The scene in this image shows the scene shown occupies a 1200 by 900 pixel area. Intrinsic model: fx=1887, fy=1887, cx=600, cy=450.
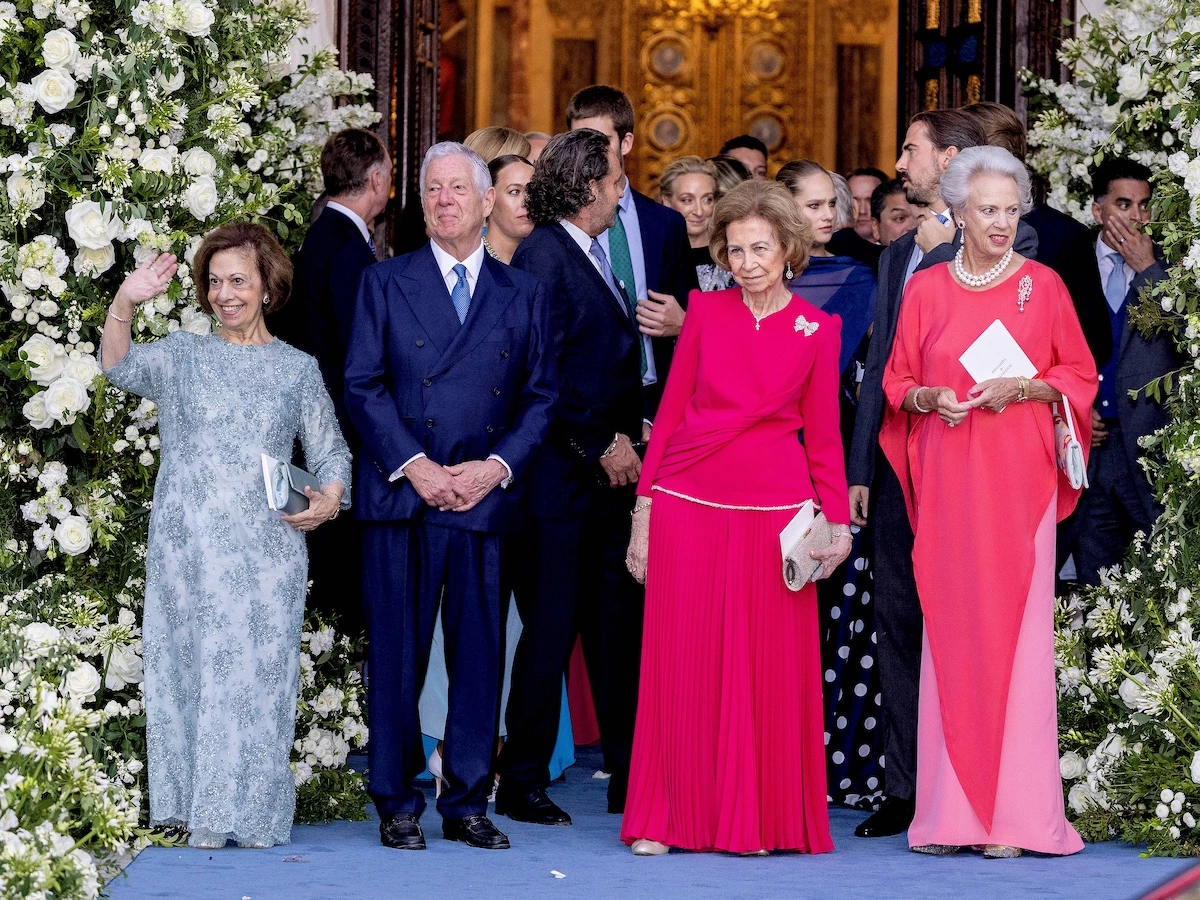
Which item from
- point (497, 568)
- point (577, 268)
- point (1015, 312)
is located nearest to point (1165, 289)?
point (1015, 312)

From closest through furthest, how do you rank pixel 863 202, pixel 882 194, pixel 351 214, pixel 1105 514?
1. pixel 351 214
2. pixel 1105 514
3. pixel 882 194
4. pixel 863 202

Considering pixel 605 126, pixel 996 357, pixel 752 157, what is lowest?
pixel 996 357

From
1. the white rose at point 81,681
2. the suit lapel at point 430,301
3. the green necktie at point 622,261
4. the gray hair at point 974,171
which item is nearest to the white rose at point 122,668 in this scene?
the white rose at point 81,681

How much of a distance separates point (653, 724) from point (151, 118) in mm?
2333

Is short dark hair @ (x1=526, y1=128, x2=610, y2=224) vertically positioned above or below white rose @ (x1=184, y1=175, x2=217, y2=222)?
above

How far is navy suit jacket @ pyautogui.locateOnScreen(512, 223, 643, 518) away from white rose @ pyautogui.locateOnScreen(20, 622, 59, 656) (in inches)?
60.0

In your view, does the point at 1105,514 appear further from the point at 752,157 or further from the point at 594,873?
the point at 594,873

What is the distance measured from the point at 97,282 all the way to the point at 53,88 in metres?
0.60

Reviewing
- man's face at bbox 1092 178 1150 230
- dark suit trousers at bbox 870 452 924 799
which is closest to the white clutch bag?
dark suit trousers at bbox 870 452 924 799

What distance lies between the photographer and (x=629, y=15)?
14.2 metres

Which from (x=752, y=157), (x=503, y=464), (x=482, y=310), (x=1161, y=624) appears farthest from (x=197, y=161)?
(x=752, y=157)

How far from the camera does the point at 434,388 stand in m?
5.45

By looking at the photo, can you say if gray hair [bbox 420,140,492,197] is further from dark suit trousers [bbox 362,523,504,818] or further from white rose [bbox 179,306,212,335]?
dark suit trousers [bbox 362,523,504,818]

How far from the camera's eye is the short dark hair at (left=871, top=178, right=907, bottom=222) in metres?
7.85
